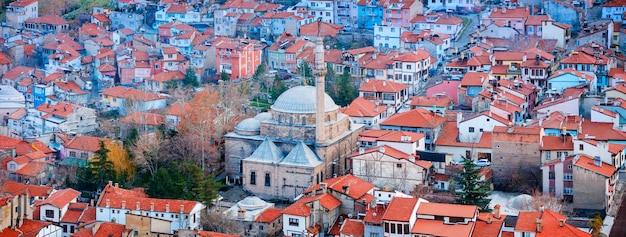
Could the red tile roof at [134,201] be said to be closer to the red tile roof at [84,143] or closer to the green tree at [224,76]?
the red tile roof at [84,143]

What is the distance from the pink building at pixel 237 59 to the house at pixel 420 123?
47.3 feet

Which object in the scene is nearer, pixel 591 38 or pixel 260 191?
pixel 260 191

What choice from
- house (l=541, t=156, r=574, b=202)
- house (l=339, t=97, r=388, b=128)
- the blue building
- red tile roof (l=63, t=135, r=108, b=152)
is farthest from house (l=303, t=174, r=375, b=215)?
the blue building

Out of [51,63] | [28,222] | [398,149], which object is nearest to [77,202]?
[28,222]

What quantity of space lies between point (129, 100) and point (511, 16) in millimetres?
18904

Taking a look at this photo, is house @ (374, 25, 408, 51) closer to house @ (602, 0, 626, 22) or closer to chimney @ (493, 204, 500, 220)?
house @ (602, 0, 626, 22)

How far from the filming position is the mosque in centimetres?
4425

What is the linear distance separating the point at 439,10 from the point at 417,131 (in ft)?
63.9

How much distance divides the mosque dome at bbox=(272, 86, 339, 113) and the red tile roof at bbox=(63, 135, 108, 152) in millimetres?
8735

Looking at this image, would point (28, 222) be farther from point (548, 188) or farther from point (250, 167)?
point (548, 188)

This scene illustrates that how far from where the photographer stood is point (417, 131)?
4700 cm

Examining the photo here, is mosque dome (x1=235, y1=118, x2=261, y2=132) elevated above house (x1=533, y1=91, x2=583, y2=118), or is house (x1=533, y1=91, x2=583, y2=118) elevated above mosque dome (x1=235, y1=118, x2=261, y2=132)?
house (x1=533, y1=91, x2=583, y2=118)

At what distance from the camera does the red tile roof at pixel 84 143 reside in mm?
50531

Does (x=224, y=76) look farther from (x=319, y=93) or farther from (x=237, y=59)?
(x=319, y=93)
